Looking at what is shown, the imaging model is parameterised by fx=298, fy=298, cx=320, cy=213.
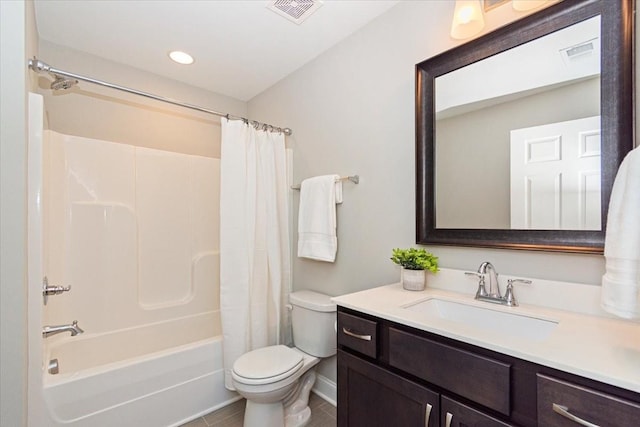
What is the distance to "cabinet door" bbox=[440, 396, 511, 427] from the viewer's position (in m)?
0.84

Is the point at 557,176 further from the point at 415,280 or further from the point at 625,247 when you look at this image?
the point at 415,280

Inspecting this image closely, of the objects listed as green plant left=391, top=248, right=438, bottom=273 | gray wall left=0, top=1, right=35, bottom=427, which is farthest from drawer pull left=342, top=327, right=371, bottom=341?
gray wall left=0, top=1, right=35, bottom=427

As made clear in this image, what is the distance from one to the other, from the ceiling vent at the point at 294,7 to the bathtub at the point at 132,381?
81.5 inches

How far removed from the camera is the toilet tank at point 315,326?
1.83 metres

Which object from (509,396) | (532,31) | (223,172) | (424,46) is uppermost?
(424,46)

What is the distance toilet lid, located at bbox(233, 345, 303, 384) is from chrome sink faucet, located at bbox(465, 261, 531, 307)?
40.4 inches

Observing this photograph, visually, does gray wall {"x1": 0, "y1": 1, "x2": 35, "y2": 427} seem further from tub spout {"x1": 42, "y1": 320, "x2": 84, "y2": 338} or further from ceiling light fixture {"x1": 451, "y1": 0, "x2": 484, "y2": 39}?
ceiling light fixture {"x1": 451, "y1": 0, "x2": 484, "y2": 39}

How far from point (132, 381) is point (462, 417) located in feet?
5.38

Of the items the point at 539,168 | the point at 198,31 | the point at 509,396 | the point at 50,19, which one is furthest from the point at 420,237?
the point at 50,19

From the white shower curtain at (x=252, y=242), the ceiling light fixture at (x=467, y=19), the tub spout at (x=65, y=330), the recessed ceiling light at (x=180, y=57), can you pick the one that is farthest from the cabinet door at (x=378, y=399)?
the recessed ceiling light at (x=180, y=57)

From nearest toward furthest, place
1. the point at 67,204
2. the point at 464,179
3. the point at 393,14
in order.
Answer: the point at 464,179 → the point at 393,14 → the point at 67,204

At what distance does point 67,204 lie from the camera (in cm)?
199

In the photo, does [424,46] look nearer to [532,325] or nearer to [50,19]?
[532,325]

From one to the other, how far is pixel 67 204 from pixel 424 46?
7.91 ft
